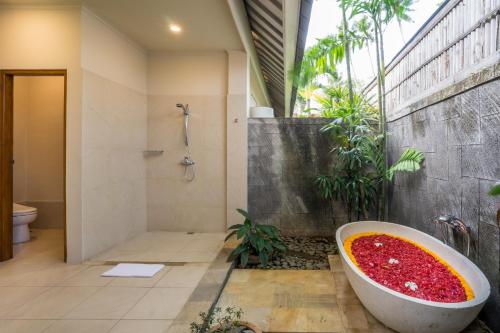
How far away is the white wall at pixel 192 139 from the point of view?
154 inches

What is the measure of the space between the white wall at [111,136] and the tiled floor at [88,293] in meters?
0.42

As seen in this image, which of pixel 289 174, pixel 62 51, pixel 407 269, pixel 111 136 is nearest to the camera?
pixel 407 269

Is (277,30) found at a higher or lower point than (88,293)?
higher

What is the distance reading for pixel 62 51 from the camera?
274 cm

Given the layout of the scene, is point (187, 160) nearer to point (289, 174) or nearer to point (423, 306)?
point (289, 174)

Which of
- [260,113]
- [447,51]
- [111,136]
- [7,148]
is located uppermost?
[447,51]

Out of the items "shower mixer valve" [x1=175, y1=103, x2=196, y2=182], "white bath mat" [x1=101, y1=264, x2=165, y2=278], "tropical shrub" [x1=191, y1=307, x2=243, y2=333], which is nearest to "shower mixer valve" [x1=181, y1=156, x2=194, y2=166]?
"shower mixer valve" [x1=175, y1=103, x2=196, y2=182]

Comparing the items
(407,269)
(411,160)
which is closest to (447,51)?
(411,160)

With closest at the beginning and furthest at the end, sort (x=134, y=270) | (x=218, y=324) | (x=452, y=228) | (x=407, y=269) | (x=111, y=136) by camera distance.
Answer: (x=218, y=324) → (x=407, y=269) → (x=452, y=228) → (x=134, y=270) → (x=111, y=136)

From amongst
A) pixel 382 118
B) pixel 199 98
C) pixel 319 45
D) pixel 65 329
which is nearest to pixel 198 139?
pixel 199 98

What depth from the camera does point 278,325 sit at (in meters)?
1.83

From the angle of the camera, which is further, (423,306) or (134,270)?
(134,270)

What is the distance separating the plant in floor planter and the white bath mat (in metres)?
0.74

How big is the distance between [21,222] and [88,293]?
185 centimetres
